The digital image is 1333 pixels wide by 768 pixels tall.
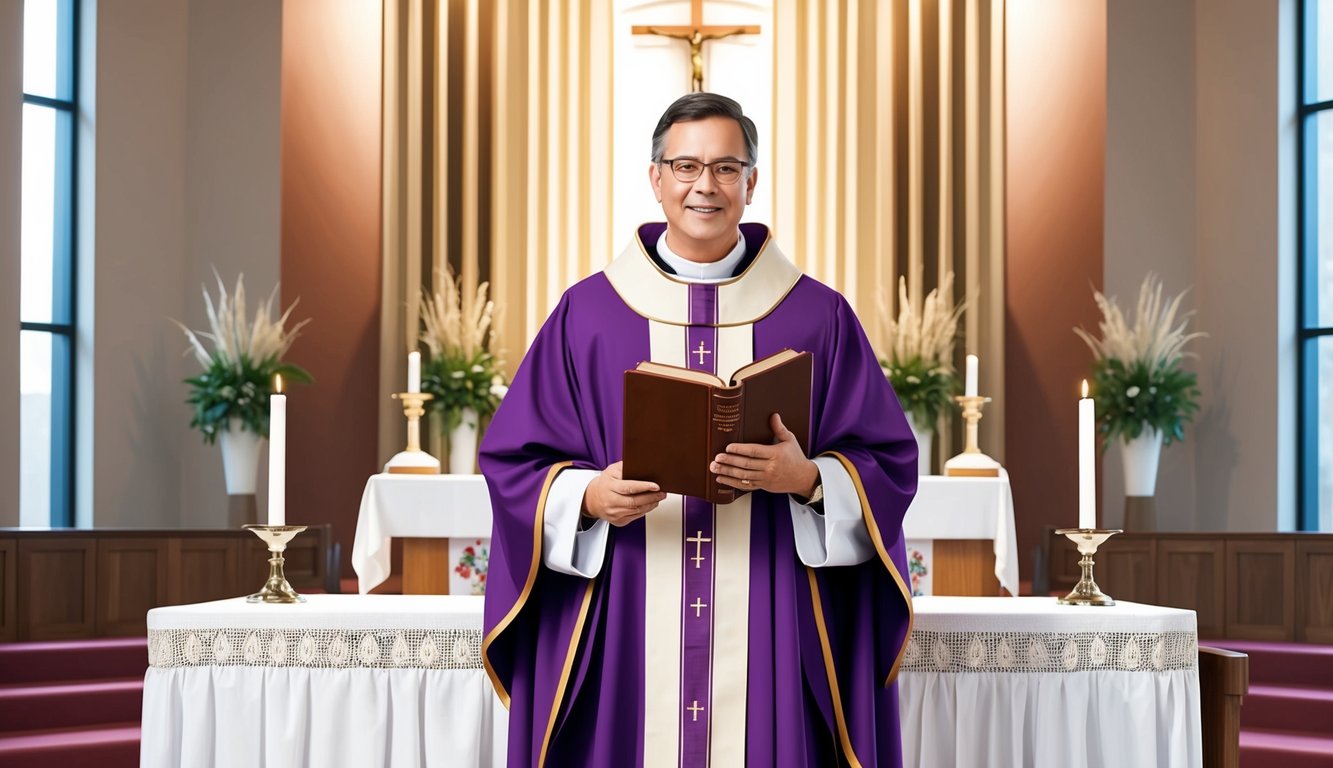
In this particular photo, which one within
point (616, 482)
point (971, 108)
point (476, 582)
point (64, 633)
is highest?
point (971, 108)

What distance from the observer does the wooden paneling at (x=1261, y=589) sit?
7098mm

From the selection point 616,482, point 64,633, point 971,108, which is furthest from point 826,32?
point 616,482

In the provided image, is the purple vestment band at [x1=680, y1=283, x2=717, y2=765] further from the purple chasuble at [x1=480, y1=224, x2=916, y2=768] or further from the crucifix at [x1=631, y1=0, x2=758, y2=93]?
the crucifix at [x1=631, y1=0, x2=758, y2=93]

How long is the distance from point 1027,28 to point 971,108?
0.64 meters

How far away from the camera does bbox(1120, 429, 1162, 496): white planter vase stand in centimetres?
784

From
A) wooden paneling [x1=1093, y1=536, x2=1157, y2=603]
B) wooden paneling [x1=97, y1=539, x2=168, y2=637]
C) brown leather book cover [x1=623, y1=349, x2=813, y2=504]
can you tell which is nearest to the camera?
brown leather book cover [x1=623, y1=349, x2=813, y2=504]

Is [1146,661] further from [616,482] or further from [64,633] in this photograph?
[64,633]

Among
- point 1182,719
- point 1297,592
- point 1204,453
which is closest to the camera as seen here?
point 1182,719

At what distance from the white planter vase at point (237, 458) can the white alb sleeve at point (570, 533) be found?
5535 mm

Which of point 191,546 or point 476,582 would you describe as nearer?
point 476,582

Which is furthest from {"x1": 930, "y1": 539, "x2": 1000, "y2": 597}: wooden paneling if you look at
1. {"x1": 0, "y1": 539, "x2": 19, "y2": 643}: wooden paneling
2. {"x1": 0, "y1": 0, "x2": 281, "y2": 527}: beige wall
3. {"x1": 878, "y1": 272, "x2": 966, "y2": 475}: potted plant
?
{"x1": 0, "y1": 0, "x2": 281, "y2": 527}: beige wall

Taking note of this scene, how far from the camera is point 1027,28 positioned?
879 centimetres

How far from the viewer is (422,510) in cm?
568

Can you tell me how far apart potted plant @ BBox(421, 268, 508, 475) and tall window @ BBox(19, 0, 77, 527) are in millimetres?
2190
